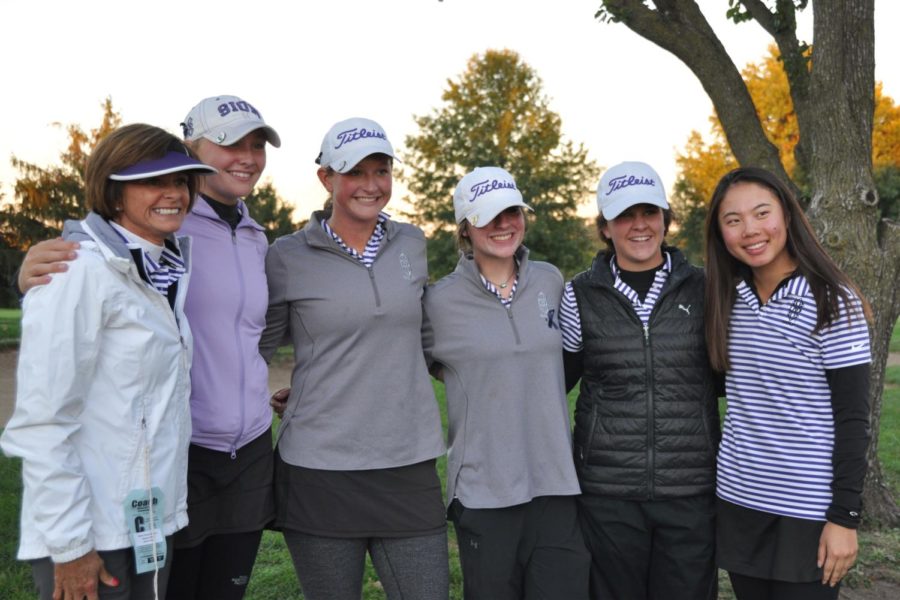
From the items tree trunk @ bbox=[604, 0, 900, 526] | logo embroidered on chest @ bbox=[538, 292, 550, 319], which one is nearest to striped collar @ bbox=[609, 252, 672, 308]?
logo embroidered on chest @ bbox=[538, 292, 550, 319]

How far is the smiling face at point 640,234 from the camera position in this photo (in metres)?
3.36

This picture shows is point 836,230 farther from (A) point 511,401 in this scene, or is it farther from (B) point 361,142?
(B) point 361,142

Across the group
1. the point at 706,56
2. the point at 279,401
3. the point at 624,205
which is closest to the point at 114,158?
the point at 279,401

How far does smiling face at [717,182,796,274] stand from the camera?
3031 mm

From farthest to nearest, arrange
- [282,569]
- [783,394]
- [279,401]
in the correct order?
[282,569], [279,401], [783,394]

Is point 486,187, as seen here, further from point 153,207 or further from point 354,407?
point 153,207

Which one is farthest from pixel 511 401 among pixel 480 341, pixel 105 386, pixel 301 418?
pixel 105 386

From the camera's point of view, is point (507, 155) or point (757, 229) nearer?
point (757, 229)

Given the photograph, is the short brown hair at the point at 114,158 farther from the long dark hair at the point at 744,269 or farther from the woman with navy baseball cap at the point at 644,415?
the long dark hair at the point at 744,269

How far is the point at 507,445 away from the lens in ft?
10.6

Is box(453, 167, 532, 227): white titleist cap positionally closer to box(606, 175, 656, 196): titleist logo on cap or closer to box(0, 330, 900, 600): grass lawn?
box(606, 175, 656, 196): titleist logo on cap

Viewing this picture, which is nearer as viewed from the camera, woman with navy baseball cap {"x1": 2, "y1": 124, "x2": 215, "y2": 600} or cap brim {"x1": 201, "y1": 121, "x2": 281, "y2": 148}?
woman with navy baseball cap {"x1": 2, "y1": 124, "x2": 215, "y2": 600}

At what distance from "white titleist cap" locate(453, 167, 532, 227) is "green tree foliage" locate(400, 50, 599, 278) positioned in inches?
1125

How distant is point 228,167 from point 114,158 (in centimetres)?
65
